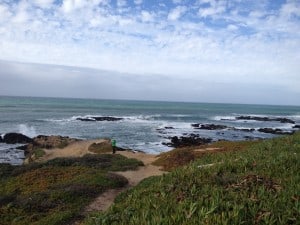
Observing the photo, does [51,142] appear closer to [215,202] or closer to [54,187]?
[54,187]

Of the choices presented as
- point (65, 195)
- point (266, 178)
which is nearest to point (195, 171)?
point (266, 178)

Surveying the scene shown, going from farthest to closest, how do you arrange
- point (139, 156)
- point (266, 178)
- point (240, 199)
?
point (139, 156), point (266, 178), point (240, 199)

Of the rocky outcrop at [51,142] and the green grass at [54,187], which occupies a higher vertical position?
the green grass at [54,187]

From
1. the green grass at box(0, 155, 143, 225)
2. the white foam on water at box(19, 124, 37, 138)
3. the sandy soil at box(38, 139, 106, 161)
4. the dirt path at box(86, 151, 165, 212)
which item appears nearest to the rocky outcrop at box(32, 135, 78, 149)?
the sandy soil at box(38, 139, 106, 161)

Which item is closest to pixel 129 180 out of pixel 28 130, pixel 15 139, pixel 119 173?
pixel 119 173

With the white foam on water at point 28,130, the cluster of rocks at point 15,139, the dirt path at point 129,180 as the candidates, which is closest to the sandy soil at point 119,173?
the dirt path at point 129,180

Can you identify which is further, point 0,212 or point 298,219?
point 0,212

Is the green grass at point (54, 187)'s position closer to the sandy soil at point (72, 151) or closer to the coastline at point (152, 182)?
the coastline at point (152, 182)

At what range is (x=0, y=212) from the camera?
11.7 metres

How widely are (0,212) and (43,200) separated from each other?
1.42 metres

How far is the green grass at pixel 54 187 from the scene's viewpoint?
36.9ft

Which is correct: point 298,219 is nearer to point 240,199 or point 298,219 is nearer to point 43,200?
point 240,199

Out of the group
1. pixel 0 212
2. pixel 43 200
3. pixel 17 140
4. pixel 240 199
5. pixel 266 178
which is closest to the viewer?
pixel 240 199

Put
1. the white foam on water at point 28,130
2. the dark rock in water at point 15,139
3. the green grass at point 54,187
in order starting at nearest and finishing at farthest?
the green grass at point 54,187 → the dark rock in water at point 15,139 → the white foam on water at point 28,130
